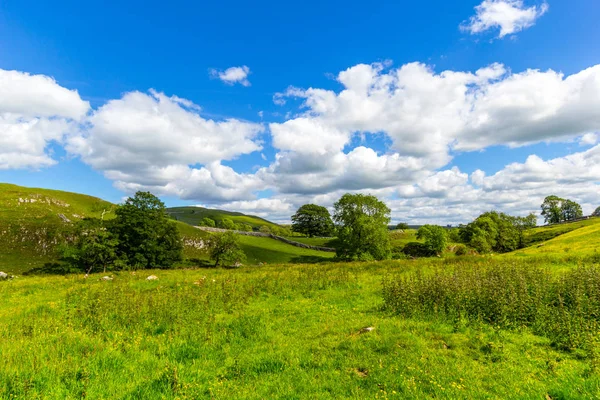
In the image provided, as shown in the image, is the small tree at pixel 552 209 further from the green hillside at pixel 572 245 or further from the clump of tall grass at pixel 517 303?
the clump of tall grass at pixel 517 303

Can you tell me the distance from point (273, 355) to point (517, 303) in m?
10.2

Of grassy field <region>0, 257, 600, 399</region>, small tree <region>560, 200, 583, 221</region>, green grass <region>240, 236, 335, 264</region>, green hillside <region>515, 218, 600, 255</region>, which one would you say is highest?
small tree <region>560, 200, 583, 221</region>

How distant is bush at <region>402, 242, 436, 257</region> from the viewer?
84.1m

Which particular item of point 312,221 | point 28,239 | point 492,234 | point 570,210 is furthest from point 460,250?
point 570,210

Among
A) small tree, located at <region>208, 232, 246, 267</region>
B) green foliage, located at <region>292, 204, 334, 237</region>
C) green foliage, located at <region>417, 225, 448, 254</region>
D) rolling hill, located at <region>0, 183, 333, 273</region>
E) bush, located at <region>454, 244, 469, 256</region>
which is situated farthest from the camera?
green foliage, located at <region>292, 204, 334, 237</region>

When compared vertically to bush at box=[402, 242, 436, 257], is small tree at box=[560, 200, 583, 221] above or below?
above

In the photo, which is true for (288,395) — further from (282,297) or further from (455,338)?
(282,297)

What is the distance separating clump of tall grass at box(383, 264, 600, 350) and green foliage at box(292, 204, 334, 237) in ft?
Result: 419

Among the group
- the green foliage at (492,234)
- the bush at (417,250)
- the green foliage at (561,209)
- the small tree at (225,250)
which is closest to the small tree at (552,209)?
the green foliage at (561,209)

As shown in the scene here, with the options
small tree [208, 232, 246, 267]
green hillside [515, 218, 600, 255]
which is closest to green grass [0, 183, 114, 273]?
small tree [208, 232, 246, 267]

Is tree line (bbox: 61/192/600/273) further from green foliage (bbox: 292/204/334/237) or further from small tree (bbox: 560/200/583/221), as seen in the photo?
small tree (bbox: 560/200/583/221)

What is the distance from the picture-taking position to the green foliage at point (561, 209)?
494 feet

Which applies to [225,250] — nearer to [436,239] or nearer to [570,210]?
[436,239]

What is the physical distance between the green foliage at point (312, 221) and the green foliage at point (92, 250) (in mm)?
104810
